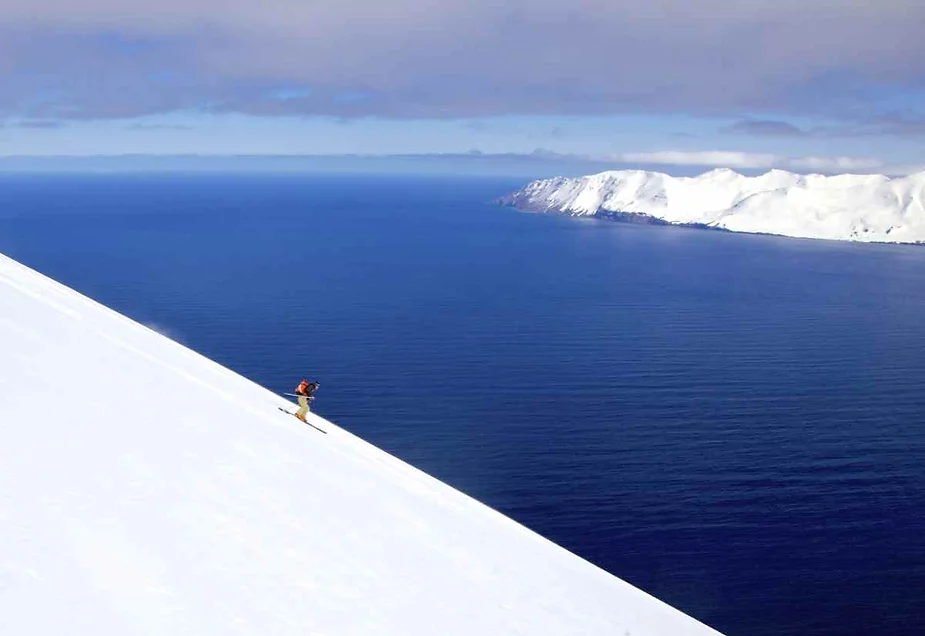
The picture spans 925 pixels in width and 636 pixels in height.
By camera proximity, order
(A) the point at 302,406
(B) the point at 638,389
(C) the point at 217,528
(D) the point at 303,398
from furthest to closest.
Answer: (B) the point at 638,389, (A) the point at 302,406, (D) the point at 303,398, (C) the point at 217,528

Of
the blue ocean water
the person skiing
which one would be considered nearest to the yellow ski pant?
the person skiing

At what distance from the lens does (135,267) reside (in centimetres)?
9712

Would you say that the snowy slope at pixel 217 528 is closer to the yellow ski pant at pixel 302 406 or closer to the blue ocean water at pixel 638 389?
the yellow ski pant at pixel 302 406

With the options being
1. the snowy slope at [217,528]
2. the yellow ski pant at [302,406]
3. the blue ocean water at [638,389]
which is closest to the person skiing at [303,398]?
the yellow ski pant at [302,406]

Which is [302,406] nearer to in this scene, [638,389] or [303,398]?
[303,398]

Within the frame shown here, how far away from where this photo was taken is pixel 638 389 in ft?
163

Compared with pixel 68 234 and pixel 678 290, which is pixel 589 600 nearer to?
pixel 678 290

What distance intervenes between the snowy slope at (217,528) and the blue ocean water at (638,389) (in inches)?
665

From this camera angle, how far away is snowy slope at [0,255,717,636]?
624cm

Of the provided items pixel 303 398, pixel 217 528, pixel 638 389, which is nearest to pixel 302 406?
pixel 303 398

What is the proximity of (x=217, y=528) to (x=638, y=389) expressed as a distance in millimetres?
43829

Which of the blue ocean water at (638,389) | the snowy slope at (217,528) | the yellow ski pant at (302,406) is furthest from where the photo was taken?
the blue ocean water at (638,389)

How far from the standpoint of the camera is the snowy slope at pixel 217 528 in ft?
20.5

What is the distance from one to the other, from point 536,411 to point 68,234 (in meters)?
117
